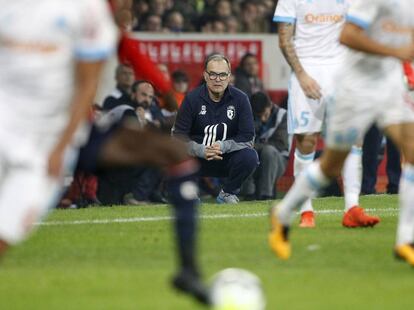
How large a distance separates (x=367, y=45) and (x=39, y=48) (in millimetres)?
3086

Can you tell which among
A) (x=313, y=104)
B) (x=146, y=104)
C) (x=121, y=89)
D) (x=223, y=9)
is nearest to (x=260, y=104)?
(x=146, y=104)

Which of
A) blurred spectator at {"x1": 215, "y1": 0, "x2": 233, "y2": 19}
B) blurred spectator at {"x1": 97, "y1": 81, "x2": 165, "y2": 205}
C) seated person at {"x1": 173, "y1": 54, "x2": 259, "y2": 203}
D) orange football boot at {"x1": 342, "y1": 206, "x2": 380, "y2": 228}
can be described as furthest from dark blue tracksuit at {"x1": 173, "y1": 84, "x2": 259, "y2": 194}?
blurred spectator at {"x1": 215, "y1": 0, "x2": 233, "y2": 19}

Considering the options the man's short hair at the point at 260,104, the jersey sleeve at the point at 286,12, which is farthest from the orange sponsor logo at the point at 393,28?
the man's short hair at the point at 260,104

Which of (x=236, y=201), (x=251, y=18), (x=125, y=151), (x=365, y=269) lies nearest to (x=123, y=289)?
(x=125, y=151)

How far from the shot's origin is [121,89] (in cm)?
2072

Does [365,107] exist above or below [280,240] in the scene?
above

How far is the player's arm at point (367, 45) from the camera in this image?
34.8 feet

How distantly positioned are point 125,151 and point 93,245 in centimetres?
368

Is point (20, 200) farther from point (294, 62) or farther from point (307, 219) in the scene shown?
point (294, 62)

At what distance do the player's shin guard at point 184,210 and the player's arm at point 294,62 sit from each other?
498 cm

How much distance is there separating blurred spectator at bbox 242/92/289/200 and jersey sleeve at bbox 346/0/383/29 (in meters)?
8.87

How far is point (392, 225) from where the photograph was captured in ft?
46.7

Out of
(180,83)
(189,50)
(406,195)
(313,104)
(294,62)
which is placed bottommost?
(180,83)

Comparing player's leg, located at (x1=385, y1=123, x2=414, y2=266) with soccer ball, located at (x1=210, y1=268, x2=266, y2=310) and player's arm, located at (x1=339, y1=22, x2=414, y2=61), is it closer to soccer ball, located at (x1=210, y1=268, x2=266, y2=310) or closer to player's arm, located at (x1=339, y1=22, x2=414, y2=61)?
player's arm, located at (x1=339, y1=22, x2=414, y2=61)
